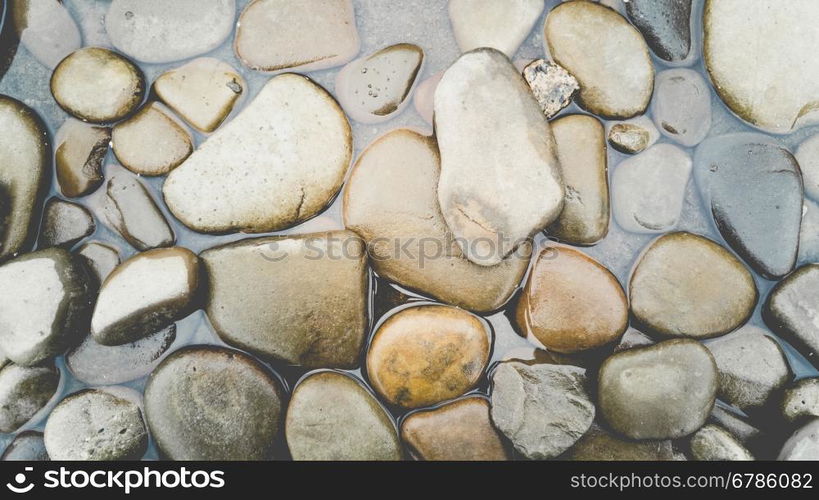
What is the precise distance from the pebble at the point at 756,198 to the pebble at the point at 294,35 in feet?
4.77

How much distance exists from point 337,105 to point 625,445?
5.39 ft

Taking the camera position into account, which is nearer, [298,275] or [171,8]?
[298,275]

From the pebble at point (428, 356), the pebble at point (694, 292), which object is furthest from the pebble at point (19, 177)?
the pebble at point (694, 292)

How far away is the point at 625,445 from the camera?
2131mm

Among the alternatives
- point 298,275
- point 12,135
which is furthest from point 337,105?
point 12,135

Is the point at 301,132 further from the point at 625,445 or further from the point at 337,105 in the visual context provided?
the point at 625,445

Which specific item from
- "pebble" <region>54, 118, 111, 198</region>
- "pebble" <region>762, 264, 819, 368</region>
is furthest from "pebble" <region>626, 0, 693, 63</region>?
"pebble" <region>54, 118, 111, 198</region>

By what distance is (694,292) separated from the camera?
2.13m

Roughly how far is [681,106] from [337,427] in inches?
68.7

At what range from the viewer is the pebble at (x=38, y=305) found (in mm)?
2061

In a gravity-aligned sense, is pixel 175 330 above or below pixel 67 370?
above

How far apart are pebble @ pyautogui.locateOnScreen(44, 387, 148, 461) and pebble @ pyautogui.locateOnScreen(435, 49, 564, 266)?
4.50ft

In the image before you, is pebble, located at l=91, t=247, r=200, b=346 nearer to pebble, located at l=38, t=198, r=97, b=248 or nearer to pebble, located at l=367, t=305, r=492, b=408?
pebble, located at l=38, t=198, r=97, b=248
